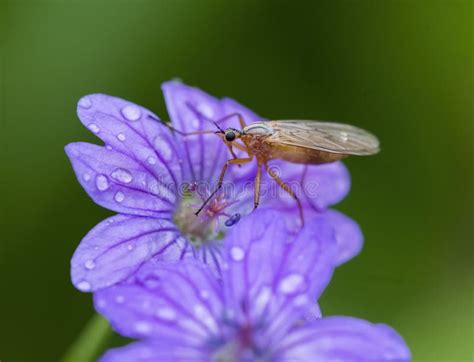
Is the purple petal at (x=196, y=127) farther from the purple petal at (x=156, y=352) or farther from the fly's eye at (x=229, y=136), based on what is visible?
the purple petal at (x=156, y=352)

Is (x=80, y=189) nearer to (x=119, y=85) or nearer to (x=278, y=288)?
(x=119, y=85)

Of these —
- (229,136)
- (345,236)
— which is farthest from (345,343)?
(229,136)

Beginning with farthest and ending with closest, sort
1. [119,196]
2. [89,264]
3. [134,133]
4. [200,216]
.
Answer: [200,216], [134,133], [119,196], [89,264]

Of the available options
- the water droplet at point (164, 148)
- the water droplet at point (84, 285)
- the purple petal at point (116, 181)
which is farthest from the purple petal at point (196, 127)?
the water droplet at point (84, 285)

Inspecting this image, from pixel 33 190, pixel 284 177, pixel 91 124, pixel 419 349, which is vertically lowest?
pixel 419 349

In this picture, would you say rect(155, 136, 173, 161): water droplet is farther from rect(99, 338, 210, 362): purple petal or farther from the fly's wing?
rect(99, 338, 210, 362): purple petal

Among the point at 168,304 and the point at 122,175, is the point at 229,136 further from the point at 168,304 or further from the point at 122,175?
the point at 168,304

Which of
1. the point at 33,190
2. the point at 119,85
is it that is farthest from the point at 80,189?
the point at 119,85
